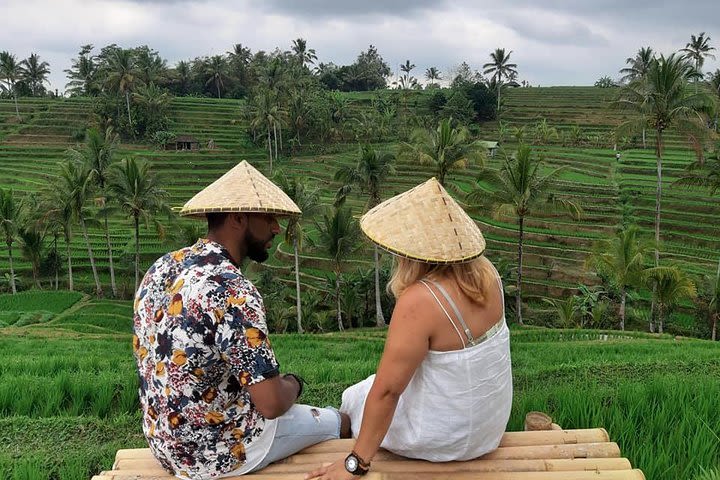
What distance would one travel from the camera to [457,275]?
82.1 inches

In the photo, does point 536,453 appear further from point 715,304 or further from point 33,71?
point 33,71

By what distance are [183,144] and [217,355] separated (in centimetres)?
4565

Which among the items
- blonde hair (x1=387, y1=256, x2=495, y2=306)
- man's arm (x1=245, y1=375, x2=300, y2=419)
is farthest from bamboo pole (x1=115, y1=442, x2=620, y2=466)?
blonde hair (x1=387, y1=256, x2=495, y2=306)

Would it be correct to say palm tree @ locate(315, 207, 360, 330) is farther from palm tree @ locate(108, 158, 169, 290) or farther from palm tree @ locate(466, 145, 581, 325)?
palm tree @ locate(108, 158, 169, 290)

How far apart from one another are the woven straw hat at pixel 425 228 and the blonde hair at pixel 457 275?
0.05 m

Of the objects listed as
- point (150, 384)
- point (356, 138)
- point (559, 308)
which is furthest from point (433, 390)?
point (356, 138)

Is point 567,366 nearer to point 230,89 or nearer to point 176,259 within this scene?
point 176,259

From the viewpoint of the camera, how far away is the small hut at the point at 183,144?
44.2 metres

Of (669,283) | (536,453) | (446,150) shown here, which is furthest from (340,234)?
(536,453)

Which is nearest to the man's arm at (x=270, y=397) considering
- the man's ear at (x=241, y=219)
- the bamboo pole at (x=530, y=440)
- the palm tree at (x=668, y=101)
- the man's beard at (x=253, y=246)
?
the bamboo pole at (x=530, y=440)

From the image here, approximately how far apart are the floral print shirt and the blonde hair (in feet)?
1.88

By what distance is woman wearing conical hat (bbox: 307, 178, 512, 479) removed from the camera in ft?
6.56

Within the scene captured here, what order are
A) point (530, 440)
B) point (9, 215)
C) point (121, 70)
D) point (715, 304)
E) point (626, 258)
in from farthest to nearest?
point (121, 70), point (9, 215), point (715, 304), point (626, 258), point (530, 440)

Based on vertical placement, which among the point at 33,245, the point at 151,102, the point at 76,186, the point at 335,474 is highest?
the point at 151,102
